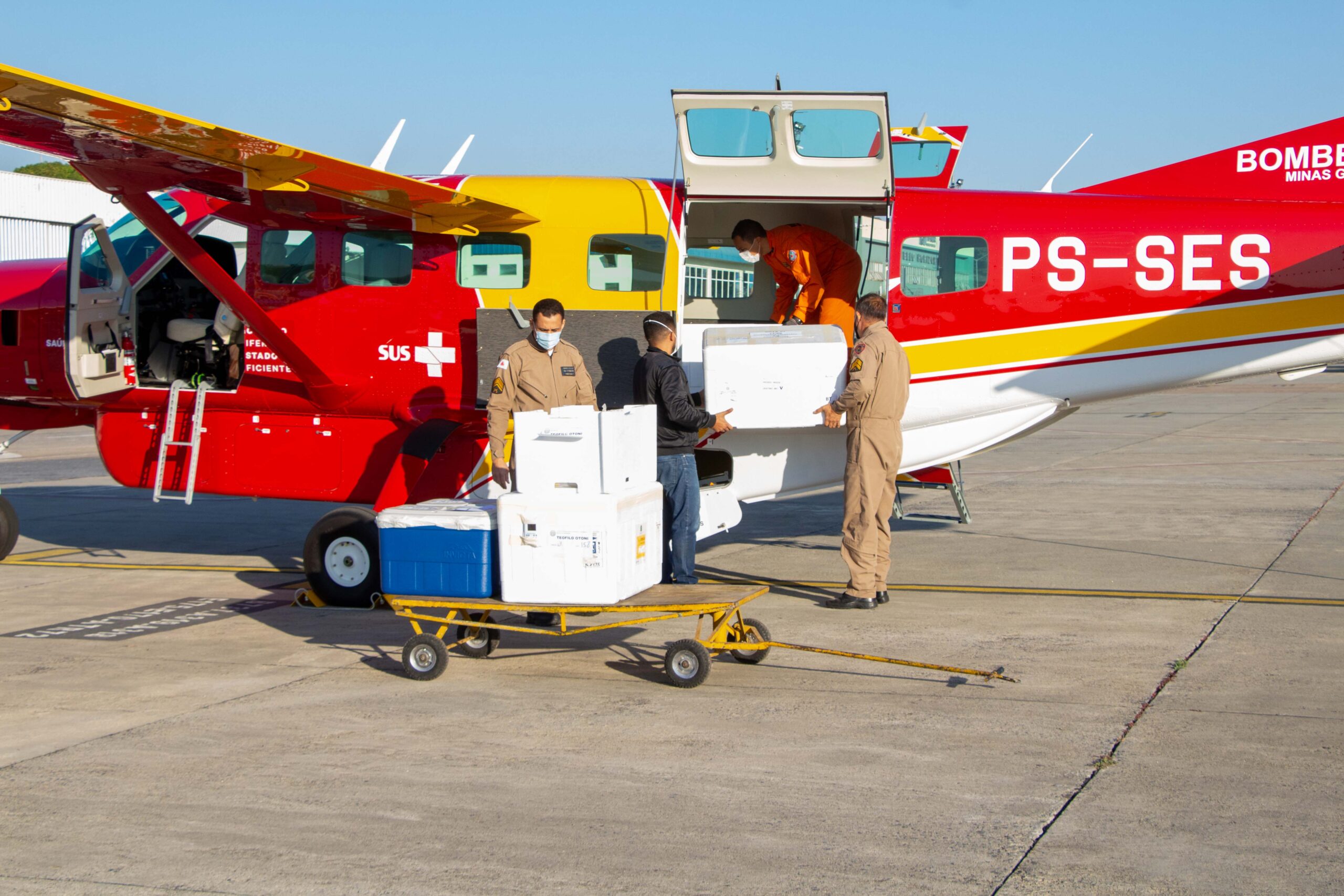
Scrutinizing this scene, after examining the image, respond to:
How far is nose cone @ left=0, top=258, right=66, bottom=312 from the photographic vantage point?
33.7ft

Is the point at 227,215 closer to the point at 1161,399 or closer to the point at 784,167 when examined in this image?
the point at 784,167

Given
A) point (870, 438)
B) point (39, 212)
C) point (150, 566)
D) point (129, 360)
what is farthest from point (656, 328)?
point (39, 212)

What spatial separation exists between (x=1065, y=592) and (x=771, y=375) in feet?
9.25

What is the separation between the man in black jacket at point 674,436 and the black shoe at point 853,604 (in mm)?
1346

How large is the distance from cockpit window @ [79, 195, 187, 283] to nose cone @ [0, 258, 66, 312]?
46cm

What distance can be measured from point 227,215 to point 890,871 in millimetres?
7744

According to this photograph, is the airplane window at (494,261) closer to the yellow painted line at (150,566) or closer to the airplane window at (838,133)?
the airplane window at (838,133)

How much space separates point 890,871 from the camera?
4.18m

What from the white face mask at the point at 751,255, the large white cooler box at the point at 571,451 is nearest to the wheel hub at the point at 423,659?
the large white cooler box at the point at 571,451

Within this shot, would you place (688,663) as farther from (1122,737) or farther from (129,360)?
(129,360)

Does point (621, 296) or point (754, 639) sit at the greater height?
point (621, 296)

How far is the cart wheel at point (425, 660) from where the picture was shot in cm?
675

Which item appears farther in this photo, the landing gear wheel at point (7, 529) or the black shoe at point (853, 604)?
the landing gear wheel at point (7, 529)

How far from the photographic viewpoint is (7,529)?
10.8 m
